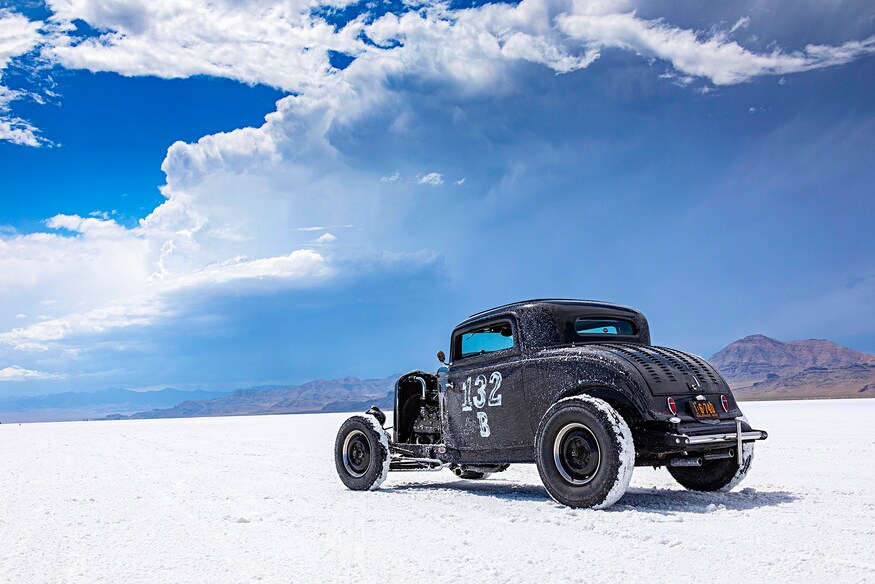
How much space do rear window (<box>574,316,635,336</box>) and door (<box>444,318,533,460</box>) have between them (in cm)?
74

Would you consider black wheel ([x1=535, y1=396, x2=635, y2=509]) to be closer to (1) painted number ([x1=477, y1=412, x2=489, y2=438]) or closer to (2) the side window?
(1) painted number ([x1=477, y1=412, x2=489, y2=438])

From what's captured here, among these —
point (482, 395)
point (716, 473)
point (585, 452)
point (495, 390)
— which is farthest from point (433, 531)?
point (716, 473)

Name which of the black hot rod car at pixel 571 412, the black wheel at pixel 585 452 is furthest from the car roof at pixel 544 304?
the black wheel at pixel 585 452

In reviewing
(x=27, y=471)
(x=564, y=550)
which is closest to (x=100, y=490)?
(x=27, y=471)

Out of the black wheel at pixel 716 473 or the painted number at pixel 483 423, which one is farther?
the painted number at pixel 483 423

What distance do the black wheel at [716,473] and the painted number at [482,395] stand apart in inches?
81.7

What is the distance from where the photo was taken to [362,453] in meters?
9.52

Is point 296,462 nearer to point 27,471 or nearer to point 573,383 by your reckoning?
point 27,471

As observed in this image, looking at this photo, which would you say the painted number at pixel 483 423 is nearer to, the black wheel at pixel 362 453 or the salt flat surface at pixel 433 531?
the salt flat surface at pixel 433 531

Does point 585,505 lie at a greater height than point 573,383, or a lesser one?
lesser

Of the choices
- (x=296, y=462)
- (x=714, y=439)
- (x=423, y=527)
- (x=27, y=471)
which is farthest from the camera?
(x=296, y=462)

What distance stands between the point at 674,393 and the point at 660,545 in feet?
6.73

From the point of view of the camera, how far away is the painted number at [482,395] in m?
8.02

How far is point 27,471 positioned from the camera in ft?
41.3
